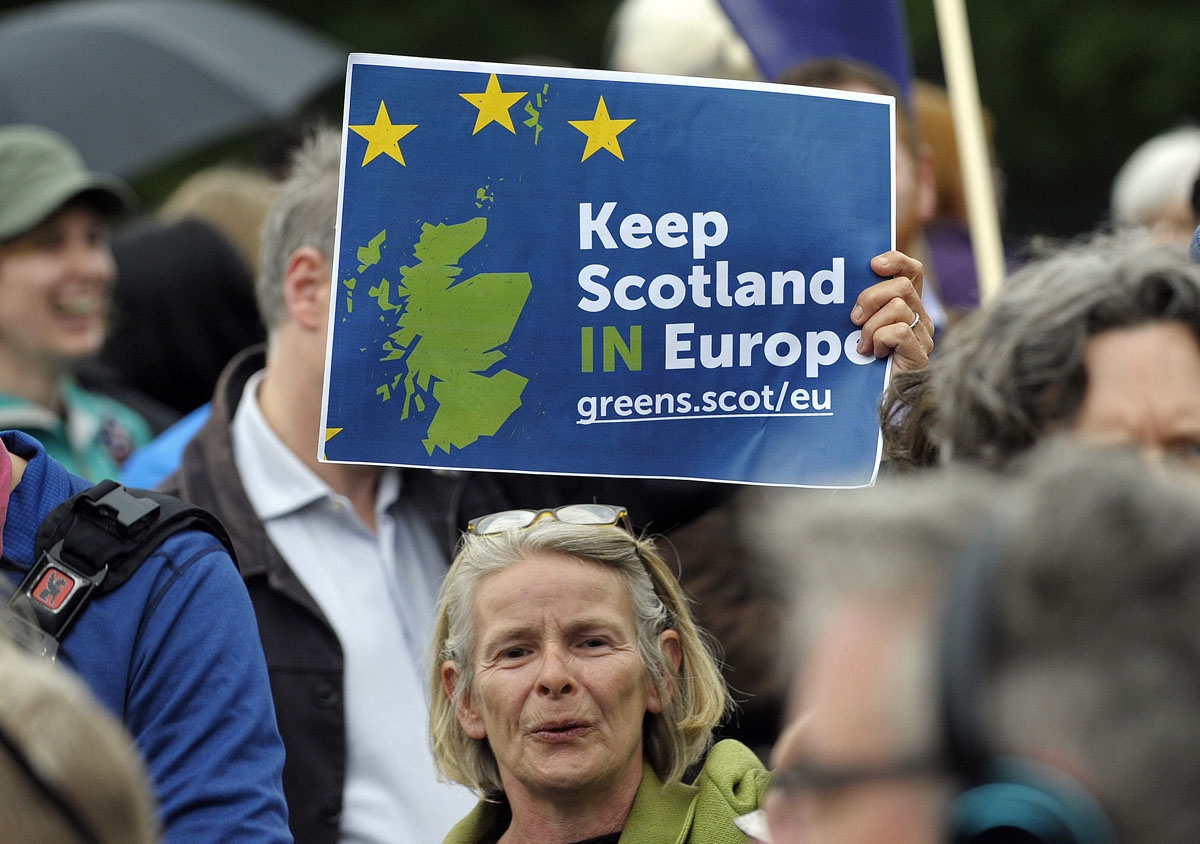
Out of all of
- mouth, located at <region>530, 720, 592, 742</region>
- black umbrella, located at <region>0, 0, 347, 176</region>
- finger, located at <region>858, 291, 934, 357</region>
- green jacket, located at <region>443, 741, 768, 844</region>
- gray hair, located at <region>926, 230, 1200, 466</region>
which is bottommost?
green jacket, located at <region>443, 741, 768, 844</region>

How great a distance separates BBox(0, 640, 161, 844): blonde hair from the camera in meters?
1.42

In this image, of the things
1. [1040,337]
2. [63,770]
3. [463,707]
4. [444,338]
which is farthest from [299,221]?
[63,770]

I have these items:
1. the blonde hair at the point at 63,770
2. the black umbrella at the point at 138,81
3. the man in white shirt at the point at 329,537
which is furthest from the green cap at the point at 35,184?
the blonde hair at the point at 63,770

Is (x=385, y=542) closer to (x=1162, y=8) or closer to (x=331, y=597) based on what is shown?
(x=331, y=597)

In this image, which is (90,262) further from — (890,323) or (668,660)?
(890,323)

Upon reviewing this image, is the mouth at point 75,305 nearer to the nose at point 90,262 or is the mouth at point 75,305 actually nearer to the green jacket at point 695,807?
the nose at point 90,262

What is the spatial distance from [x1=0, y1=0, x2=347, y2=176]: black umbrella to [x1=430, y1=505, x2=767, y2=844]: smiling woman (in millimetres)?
5324

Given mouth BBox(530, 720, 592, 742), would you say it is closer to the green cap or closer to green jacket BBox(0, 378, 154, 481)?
green jacket BBox(0, 378, 154, 481)

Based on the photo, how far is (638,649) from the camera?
277 centimetres

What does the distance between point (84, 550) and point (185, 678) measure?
0.22m

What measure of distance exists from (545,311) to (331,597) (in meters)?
0.97

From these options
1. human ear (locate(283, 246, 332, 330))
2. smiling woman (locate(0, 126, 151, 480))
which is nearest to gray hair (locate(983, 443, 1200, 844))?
human ear (locate(283, 246, 332, 330))

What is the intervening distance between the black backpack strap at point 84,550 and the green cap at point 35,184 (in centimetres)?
268

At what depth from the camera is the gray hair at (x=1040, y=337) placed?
1975mm
